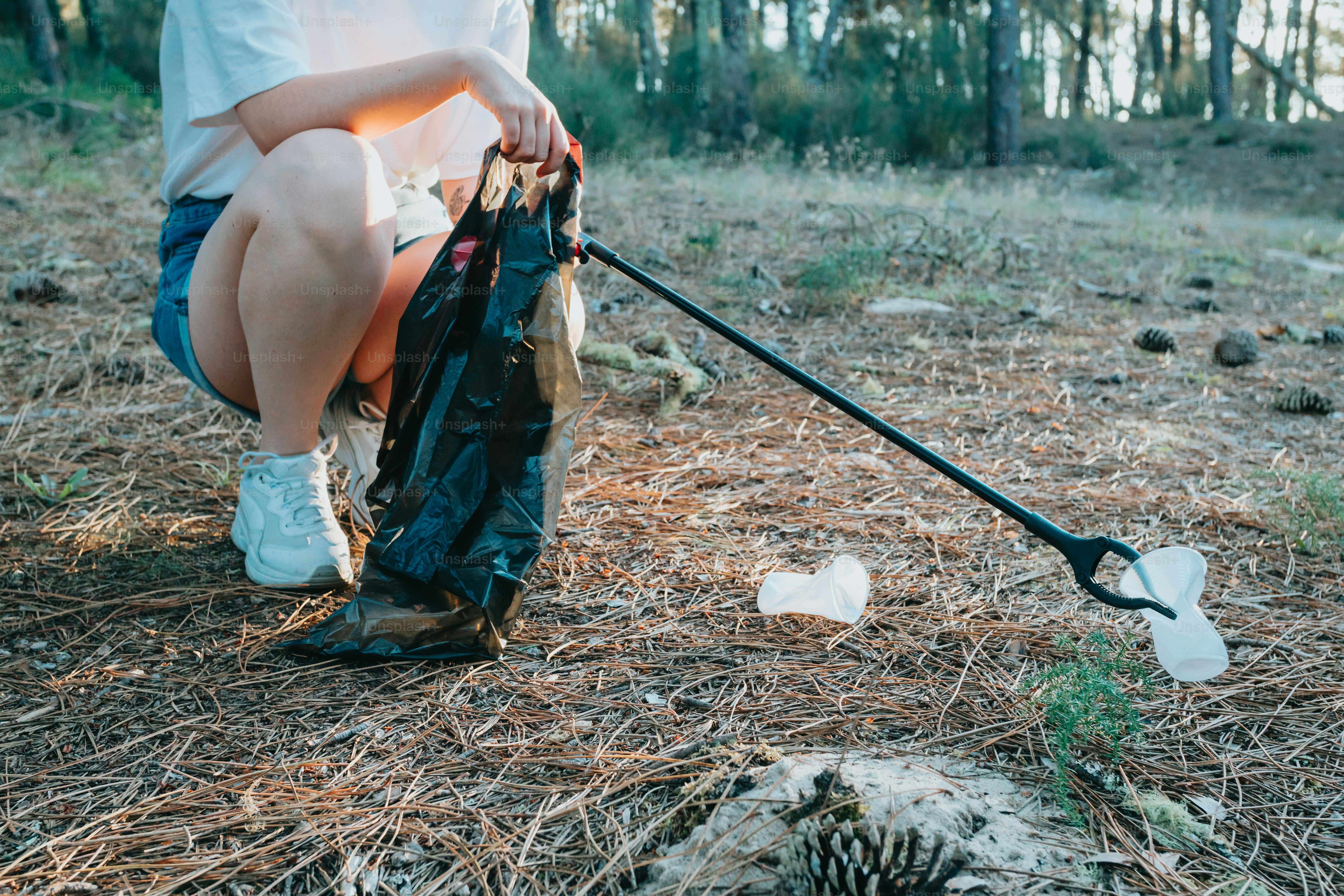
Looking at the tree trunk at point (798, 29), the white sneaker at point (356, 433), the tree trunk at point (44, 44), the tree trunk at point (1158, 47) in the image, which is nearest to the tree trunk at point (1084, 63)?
the tree trunk at point (1158, 47)

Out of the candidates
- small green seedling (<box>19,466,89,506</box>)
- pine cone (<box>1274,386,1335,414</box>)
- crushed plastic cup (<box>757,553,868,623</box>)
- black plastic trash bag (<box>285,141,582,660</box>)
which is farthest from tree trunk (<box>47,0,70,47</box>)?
pine cone (<box>1274,386,1335,414</box>)

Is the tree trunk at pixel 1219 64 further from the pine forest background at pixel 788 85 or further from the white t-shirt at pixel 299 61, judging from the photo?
the white t-shirt at pixel 299 61

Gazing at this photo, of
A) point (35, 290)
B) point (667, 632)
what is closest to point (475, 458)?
point (667, 632)

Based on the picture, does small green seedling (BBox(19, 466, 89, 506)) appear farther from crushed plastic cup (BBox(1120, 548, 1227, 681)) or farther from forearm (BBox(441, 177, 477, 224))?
crushed plastic cup (BBox(1120, 548, 1227, 681))

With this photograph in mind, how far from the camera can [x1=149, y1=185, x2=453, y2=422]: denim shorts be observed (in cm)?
164

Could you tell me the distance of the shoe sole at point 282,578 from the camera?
1534 mm

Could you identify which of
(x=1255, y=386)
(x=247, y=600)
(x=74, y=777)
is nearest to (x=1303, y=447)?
(x=1255, y=386)

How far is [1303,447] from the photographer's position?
7.48 feet

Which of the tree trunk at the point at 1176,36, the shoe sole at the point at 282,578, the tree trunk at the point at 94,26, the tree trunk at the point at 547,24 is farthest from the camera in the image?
the tree trunk at the point at 1176,36

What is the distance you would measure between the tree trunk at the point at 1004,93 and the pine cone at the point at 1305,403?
777 cm

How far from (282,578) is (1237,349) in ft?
10.3

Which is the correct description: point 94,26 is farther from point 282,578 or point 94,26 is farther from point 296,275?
point 282,578

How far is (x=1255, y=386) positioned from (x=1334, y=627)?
172cm

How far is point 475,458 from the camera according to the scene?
1.36 metres
